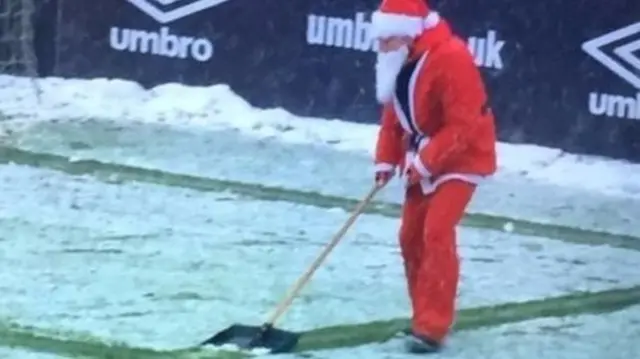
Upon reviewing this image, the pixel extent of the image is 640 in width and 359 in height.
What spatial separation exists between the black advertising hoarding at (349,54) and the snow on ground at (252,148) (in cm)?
13

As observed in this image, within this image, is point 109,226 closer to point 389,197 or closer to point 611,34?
point 389,197

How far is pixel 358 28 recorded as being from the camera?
13195 millimetres

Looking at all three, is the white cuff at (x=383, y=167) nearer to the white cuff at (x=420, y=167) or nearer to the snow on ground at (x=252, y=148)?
the white cuff at (x=420, y=167)

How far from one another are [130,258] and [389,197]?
102 inches

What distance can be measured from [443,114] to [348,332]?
1.08 metres

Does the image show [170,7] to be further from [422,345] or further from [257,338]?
[422,345]

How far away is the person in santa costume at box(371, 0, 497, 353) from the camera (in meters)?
7.29

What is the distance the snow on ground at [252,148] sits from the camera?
446 inches

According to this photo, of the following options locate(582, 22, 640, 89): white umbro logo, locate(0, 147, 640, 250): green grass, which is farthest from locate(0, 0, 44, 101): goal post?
locate(582, 22, 640, 89): white umbro logo

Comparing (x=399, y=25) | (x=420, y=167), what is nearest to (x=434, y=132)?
(x=420, y=167)

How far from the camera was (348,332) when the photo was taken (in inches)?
306

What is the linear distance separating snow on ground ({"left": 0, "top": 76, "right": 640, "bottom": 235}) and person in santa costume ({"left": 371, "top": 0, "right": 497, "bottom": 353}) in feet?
10.9

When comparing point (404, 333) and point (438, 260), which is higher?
point (438, 260)

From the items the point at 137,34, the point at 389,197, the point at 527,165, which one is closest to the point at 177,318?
the point at 389,197
